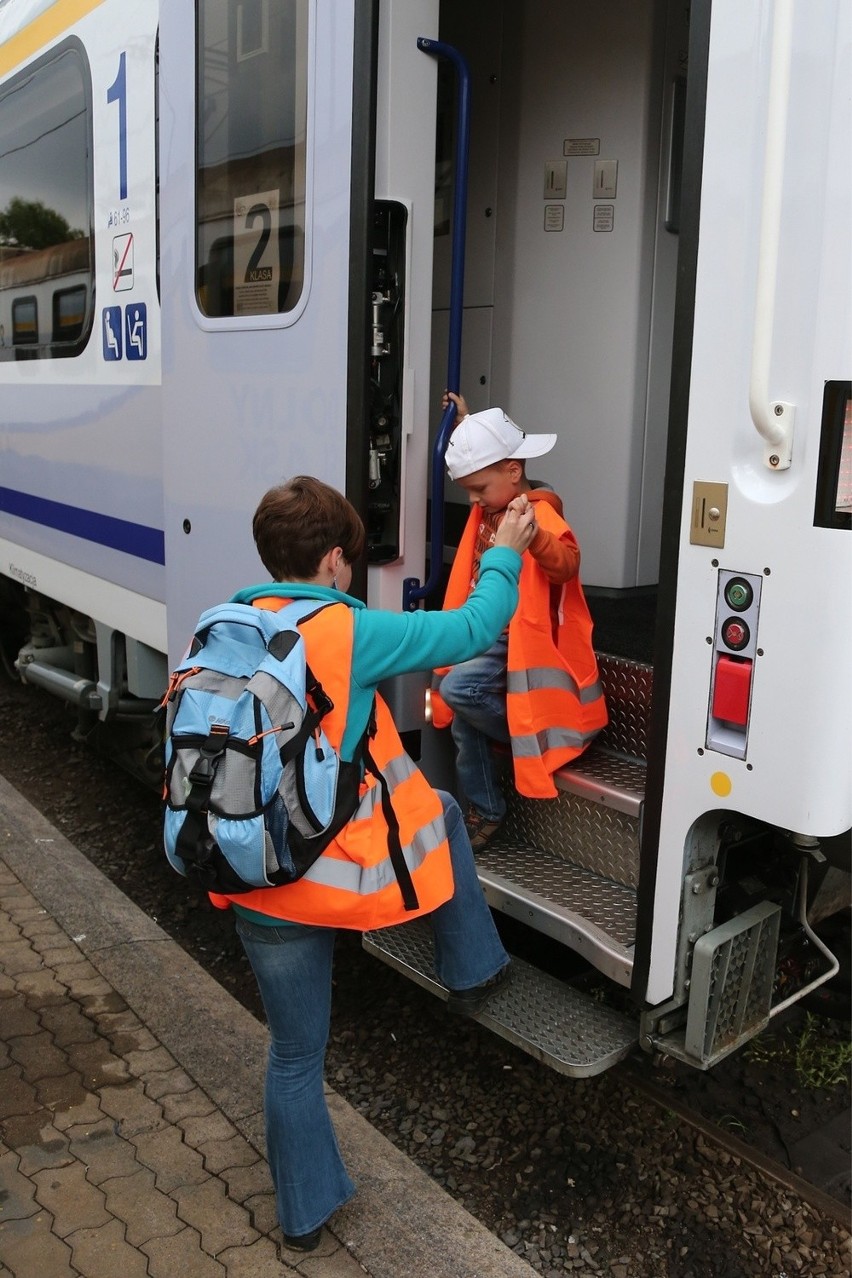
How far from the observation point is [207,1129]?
111 inches

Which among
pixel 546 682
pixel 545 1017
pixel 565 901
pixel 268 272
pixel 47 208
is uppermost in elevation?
Answer: pixel 47 208

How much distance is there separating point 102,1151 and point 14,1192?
0.69 ft

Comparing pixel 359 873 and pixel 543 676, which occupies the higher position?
pixel 543 676

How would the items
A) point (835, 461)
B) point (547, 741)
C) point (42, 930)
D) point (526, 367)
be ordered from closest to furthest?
1. point (835, 461)
2. point (547, 741)
3. point (42, 930)
4. point (526, 367)

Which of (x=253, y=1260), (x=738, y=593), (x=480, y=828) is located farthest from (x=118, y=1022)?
(x=738, y=593)

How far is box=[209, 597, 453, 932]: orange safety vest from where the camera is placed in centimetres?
209

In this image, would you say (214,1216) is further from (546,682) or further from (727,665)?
(727,665)

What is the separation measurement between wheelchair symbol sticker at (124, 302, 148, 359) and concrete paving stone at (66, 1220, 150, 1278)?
2.50m

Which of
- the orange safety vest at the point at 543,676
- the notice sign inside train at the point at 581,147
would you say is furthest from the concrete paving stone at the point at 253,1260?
the notice sign inside train at the point at 581,147

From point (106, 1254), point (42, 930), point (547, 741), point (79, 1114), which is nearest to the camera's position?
point (106, 1254)

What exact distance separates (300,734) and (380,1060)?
5.03 feet

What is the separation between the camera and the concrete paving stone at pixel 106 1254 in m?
2.36

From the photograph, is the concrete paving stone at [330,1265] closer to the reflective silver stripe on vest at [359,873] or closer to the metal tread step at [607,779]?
the reflective silver stripe on vest at [359,873]

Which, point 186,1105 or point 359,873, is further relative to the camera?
point 186,1105
